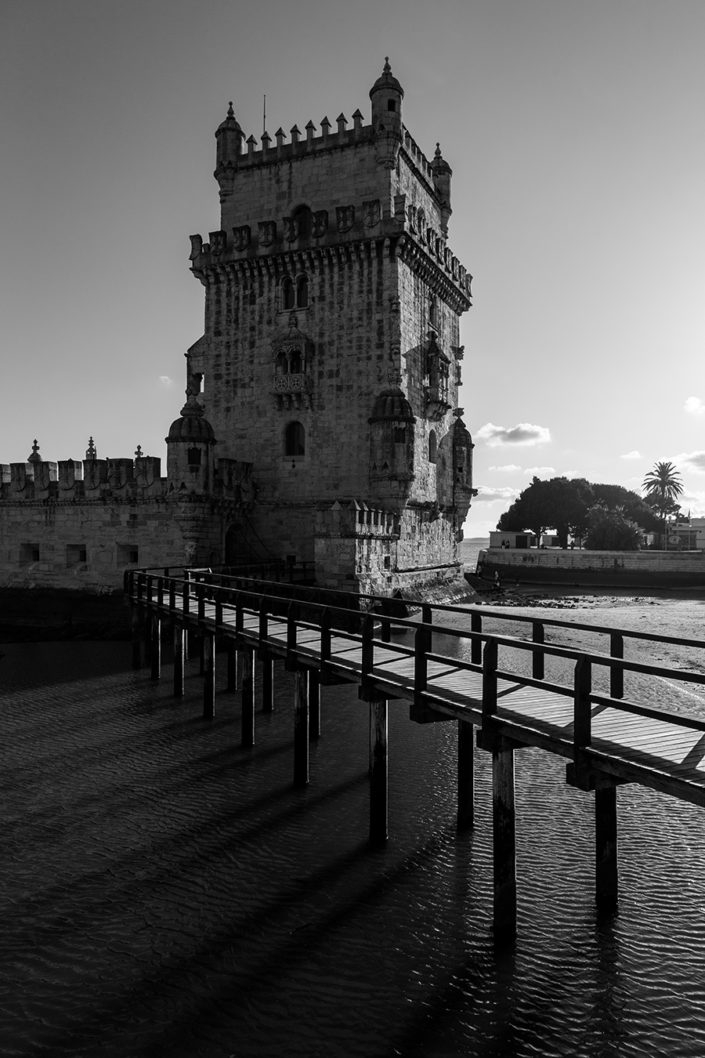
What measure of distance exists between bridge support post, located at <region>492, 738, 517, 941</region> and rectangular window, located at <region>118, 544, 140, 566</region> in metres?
25.1

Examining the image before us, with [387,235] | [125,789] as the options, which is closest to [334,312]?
[387,235]

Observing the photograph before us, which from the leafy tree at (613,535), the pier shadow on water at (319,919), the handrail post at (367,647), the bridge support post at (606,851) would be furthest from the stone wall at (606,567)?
the bridge support post at (606,851)

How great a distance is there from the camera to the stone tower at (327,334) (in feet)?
104

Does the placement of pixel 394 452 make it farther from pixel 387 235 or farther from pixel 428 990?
pixel 428 990

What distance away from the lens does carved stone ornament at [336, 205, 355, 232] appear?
31.8 metres

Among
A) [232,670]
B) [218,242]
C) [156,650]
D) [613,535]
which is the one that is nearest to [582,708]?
[232,670]

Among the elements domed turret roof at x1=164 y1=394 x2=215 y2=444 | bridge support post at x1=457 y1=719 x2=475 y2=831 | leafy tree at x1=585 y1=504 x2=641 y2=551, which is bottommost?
bridge support post at x1=457 y1=719 x2=475 y2=831

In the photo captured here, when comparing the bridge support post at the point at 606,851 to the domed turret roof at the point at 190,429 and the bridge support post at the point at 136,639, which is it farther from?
the domed turret roof at the point at 190,429

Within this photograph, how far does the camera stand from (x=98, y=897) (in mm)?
9102

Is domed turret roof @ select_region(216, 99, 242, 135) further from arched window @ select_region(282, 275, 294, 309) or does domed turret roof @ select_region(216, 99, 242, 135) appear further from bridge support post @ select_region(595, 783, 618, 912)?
bridge support post @ select_region(595, 783, 618, 912)

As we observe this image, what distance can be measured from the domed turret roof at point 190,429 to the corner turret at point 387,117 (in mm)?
14406

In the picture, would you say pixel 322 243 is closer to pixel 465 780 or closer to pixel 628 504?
pixel 465 780

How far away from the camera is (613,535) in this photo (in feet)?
221

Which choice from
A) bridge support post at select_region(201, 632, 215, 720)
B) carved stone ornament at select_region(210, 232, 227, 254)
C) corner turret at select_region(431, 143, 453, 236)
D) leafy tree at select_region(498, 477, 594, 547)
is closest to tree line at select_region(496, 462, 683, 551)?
leafy tree at select_region(498, 477, 594, 547)
